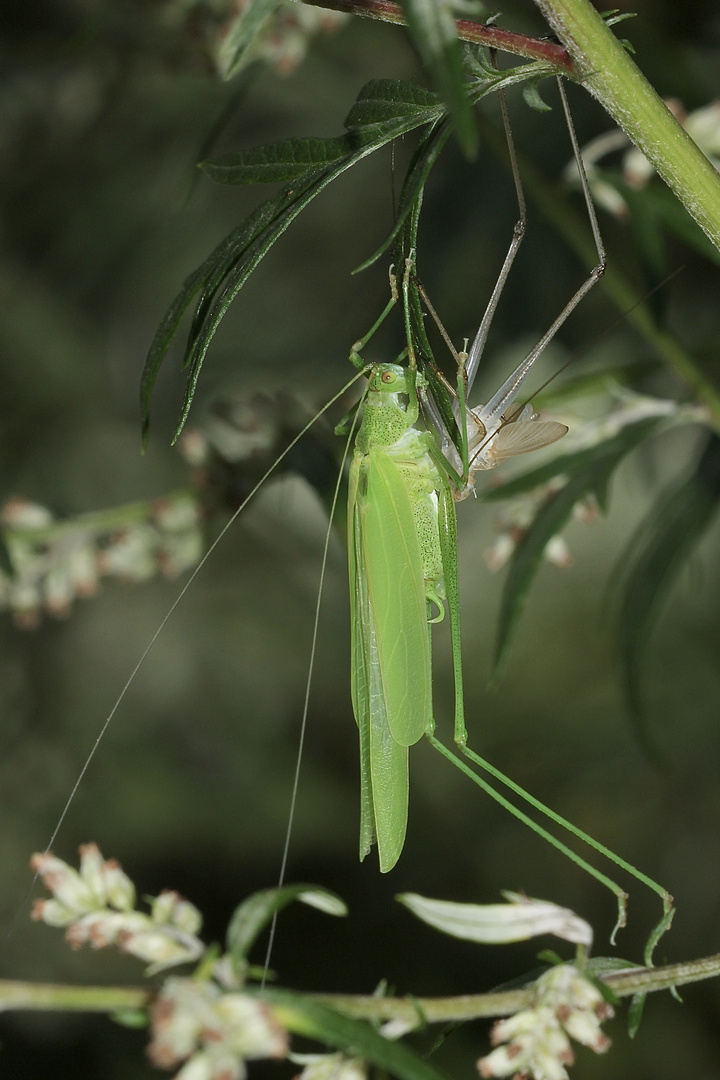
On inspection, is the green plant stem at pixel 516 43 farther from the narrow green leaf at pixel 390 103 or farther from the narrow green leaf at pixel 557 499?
the narrow green leaf at pixel 557 499

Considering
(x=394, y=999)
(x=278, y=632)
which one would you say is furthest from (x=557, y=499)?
(x=278, y=632)

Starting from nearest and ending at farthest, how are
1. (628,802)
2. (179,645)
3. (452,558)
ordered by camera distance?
(452,558)
(628,802)
(179,645)

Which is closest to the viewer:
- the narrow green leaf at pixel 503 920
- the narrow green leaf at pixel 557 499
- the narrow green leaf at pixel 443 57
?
the narrow green leaf at pixel 443 57

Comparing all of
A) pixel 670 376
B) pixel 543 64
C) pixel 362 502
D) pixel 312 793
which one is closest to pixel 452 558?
pixel 362 502

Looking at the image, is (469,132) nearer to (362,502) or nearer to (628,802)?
(362,502)

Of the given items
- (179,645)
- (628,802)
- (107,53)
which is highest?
(107,53)

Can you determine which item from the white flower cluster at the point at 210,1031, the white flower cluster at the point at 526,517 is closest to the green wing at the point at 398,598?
the white flower cluster at the point at 526,517
